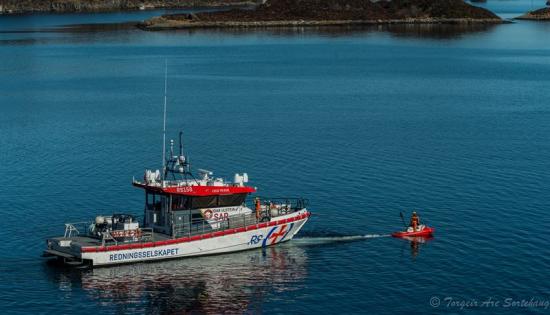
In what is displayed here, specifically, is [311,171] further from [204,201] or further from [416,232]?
[204,201]

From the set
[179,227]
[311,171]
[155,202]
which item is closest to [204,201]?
[179,227]

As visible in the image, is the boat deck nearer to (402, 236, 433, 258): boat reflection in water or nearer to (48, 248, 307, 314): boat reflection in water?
(48, 248, 307, 314): boat reflection in water

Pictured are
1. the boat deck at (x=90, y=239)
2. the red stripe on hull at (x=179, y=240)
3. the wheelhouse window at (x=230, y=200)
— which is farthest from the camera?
the wheelhouse window at (x=230, y=200)

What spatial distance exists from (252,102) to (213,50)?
217 ft

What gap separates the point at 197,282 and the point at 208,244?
3.93m

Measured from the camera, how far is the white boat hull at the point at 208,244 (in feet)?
168

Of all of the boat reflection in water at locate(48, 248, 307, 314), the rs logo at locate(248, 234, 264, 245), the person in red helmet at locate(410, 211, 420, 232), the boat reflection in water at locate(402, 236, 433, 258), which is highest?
the person in red helmet at locate(410, 211, 420, 232)

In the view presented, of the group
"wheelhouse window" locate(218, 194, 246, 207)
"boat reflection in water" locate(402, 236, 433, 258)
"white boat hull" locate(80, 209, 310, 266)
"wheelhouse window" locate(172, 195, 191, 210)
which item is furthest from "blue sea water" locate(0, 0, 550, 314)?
"wheelhouse window" locate(172, 195, 191, 210)

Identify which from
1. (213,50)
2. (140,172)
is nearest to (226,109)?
(140,172)

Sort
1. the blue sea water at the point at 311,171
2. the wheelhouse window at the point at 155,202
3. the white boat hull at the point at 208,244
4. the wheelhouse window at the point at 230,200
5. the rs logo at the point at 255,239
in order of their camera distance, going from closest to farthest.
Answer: the blue sea water at the point at 311,171
the white boat hull at the point at 208,244
the wheelhouse window at the point at 155,202
the rs logo at the point at 255,239
the wheelhouse window at the point at 230,200

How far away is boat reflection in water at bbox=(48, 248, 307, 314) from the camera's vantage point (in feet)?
153

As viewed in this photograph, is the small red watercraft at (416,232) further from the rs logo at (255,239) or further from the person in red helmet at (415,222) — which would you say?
the rs logo at (255,239)

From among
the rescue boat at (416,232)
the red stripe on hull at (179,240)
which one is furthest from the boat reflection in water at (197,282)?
the rescue boat at (416,232)

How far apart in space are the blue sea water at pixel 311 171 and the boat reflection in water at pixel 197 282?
5.1 inches
